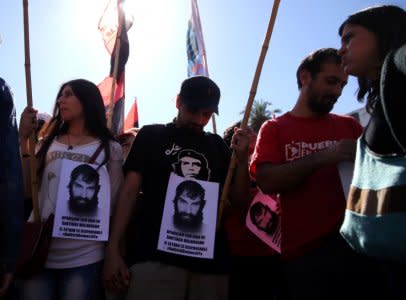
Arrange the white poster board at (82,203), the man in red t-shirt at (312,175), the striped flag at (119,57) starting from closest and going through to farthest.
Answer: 1. the man in red t-shirt at (312,175)
2. the white poster board at (82,203)
3. the striped flag at (119,57)

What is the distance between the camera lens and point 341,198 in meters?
2.18

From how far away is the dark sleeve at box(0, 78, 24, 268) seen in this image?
1.61 m

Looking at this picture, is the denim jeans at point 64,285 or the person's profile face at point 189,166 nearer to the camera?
the denim jeans at point 64,285

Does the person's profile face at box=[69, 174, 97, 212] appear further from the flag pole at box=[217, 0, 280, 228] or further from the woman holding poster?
the flag pole at box=[217, 0, 280, 228]

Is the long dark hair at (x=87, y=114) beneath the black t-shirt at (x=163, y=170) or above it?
above

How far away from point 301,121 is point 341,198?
1.52 ft

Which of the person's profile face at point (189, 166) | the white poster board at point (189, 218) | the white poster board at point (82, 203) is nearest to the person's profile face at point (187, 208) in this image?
the white poster board at point (189, 218)

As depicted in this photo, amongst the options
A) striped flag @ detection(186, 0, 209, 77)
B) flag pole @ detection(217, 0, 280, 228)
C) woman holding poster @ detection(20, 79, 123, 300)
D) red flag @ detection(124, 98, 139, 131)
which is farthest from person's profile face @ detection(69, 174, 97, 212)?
red flag @ detection(124, 98, 139, 131)

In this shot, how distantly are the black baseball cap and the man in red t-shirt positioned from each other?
35 centimetres

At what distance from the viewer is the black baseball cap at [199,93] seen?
101 inches

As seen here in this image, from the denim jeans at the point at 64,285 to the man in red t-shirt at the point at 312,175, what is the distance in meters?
0.95

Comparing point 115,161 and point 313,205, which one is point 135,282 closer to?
point 115,161

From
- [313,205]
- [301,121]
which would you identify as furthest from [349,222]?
[301,121]

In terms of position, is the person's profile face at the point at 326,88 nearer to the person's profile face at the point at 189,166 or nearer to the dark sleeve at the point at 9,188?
the person's profile face at the point at 189,166
